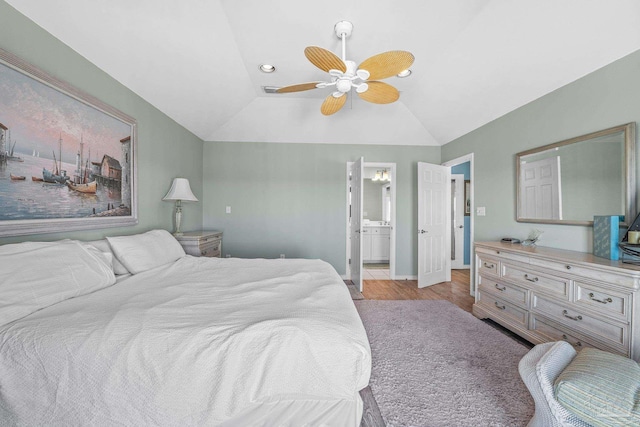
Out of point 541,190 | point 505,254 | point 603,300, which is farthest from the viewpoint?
point 541,190

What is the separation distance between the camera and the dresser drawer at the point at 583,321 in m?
1.61

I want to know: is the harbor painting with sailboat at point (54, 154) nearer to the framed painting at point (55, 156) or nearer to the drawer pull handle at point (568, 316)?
the framed painting at point (55, 156)

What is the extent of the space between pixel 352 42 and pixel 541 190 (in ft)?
8.08

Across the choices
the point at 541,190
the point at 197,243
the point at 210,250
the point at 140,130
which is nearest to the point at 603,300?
the point at 541,190

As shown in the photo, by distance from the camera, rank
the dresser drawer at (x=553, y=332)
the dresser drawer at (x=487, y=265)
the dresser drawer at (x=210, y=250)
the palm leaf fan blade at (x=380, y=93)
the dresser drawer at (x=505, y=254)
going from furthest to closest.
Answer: the dresser drawer at (x=210, y=250), the dresser drawer at (x=487, y=265), the dresser drawer at (x=505, y=254), the palm leaf fan blade at (x=380, y=93), the dresser drawer at (x=553, y=332)

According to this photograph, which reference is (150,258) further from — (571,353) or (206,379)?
(571,353)

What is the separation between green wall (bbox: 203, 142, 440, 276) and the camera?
4.33 metres

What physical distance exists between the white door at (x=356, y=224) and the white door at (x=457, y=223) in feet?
8.43

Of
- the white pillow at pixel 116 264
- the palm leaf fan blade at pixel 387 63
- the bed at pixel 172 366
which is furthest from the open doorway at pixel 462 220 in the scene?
the white pillow at pixel 116 264

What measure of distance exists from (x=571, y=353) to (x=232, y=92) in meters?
3.98

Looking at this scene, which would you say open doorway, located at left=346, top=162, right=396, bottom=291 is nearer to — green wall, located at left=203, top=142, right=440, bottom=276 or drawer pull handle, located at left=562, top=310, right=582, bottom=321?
green wall, located at left=203, top=142, right=440, bottom=276

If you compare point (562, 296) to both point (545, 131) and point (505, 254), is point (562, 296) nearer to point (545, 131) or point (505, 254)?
point (505, 254)

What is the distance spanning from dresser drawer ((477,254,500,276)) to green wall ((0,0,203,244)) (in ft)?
12.5

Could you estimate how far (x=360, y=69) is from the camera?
1.85 metres
